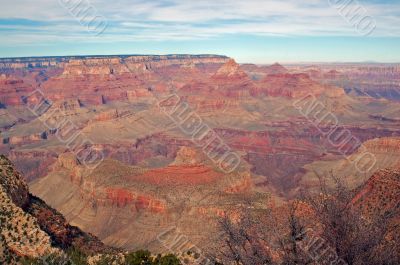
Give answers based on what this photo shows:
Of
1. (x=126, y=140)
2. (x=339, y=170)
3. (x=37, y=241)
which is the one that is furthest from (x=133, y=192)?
(x=126, y=140)

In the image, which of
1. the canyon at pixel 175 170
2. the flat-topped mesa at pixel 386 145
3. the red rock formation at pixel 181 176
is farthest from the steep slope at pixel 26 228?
the flat-topped mesa at pixel 386 145

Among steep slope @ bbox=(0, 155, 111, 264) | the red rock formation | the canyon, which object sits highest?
steep slope @ bbox=(0, 155, 111, 264)

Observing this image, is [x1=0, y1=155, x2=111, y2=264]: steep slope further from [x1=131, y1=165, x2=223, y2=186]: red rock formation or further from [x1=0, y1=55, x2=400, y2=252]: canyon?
[x1=131, y1=165, x2=223, y2=186]: red rock formation

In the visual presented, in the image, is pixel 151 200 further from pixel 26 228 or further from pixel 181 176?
pixel 26 228

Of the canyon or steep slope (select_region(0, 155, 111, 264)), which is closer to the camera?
steep slope (select_region(0, 155, 111, 264))

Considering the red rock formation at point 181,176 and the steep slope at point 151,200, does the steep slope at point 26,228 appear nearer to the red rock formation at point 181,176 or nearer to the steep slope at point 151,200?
the steep slope at point 151,200

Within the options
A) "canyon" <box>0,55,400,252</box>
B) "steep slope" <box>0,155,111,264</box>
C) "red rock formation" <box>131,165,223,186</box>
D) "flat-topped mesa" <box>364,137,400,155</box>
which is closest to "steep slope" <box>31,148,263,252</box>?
"red rock formation" <box>131,165,223,186</box>

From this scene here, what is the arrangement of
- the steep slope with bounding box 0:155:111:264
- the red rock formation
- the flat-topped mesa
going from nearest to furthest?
the steep slope with bounding box 0:155:111:264, the red rock formation, the flat-topped mesa

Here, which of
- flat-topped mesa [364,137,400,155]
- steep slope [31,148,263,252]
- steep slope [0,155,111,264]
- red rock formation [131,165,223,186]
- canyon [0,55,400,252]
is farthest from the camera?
flat-topped mesa [364,137,400,155]

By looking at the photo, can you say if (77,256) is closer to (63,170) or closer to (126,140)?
(63,170)

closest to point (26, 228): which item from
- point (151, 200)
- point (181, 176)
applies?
point (151, 200)

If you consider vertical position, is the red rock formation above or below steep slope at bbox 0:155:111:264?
below

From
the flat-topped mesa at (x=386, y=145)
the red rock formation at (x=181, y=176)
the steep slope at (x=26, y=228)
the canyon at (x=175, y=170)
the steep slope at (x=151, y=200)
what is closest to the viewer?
the steep slope at (x=26, y=228)
